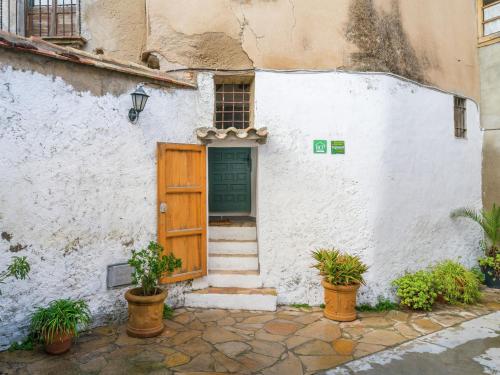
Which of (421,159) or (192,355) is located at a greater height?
(421,159)

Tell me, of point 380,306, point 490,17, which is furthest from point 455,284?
point 490,17

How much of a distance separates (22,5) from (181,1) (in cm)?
389

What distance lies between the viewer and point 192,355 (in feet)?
14.3

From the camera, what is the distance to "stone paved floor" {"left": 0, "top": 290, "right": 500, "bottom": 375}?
4062mm

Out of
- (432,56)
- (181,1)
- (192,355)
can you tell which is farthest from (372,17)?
(192,355)

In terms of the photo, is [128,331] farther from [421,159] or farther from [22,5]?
[22,5]

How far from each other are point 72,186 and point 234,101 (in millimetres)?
3225

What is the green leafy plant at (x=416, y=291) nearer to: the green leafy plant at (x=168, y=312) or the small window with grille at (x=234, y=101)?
the green leafy plant at (x=168, y=312)

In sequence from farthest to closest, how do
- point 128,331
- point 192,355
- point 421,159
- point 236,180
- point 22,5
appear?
point 236,180 < point 22,5 < point 421,159 < point 128,331 < point 192,355

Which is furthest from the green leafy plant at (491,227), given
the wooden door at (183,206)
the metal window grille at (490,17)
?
the wooden door at (183,206)

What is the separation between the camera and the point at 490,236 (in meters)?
7.70

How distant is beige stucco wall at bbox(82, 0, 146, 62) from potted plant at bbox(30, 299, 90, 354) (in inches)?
188

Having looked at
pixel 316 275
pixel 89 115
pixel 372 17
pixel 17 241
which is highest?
pixel 372 17

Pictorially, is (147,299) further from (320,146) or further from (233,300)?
(320,146)
